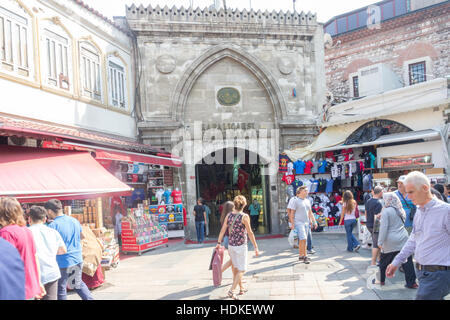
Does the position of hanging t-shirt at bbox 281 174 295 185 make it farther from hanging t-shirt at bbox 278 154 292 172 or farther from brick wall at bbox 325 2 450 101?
brick wall at bbox 325 2 450 101

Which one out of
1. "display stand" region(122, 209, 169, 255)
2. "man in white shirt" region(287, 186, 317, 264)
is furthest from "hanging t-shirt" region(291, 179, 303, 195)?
"man in white shirt" region(287, 186, 317, 264)

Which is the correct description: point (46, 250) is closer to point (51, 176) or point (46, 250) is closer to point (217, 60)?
point (51, 176)

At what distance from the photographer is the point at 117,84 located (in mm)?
13039

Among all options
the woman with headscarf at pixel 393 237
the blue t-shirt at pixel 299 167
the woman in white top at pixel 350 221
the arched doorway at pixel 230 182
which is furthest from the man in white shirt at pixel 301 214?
the arched doorway at pixel 230 182

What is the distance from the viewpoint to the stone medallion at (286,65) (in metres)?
14.6

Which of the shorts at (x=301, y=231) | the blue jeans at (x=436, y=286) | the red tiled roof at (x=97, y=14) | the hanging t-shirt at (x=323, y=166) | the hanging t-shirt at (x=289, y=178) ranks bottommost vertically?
the shorts at (x=301, y=231)

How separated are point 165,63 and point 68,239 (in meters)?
9.89

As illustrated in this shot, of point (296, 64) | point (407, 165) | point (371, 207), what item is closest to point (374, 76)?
point (296, 64)

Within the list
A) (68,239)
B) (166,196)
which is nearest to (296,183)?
(166,196)

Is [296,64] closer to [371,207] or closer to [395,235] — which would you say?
[371,207]

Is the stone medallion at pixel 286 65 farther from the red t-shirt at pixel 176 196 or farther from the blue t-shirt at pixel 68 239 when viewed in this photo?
the blue t-shirt at pixel 68 239

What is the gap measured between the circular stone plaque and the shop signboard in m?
5.62

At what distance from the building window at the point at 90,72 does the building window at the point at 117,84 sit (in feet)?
1.98

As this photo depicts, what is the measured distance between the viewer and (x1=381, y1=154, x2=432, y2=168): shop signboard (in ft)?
38.4
